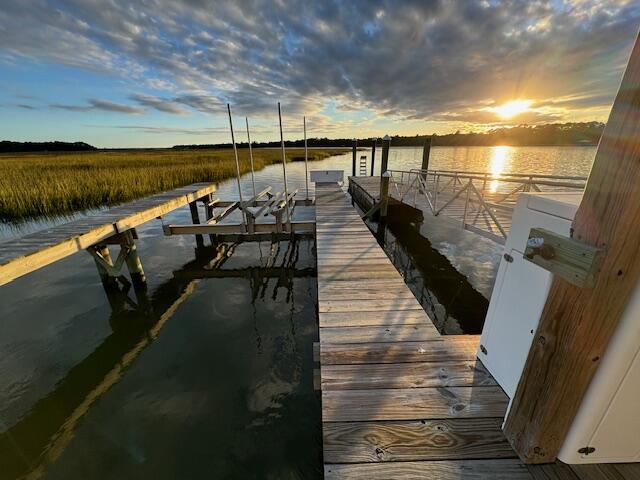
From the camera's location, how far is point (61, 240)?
4.69 metres

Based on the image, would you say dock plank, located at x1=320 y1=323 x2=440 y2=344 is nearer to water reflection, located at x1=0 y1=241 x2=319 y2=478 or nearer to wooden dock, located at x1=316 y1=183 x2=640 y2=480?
wooden dock, located at x1=316 y1=183 x2=640 y2=480

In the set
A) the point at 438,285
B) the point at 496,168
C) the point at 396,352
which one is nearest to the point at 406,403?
the point at 396,352

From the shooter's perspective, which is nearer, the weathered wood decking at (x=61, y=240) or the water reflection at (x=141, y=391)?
the water reflection at (x=141, y=391)

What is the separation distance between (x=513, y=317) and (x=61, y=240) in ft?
22.1

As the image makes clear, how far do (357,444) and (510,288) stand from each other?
5.35 feet

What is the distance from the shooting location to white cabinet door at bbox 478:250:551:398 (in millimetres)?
1783

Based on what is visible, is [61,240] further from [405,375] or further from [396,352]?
[405,375]

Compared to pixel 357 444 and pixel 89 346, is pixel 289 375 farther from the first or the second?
pixel 89 346

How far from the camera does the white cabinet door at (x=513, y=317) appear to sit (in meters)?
1.78

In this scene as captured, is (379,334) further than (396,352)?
Yes

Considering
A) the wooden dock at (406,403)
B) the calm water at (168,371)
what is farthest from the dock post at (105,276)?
the wooden dock at (406,403)

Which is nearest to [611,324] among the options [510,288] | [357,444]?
[510,288]

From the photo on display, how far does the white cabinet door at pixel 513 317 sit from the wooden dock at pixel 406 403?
209 millimetres

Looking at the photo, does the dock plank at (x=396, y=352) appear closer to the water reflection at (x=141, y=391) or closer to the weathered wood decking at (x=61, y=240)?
the water reflection at (x=141, y=391)
